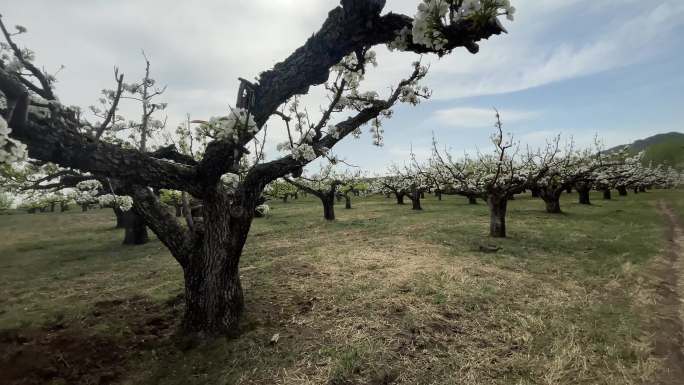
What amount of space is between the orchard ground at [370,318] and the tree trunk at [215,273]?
459 mm

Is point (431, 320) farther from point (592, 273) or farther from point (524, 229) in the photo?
point (524, 229)

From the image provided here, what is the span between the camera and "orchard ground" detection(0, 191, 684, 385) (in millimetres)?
5816

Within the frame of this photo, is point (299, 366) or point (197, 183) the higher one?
point (197, 183)

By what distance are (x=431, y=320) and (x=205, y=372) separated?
4778 millimetres

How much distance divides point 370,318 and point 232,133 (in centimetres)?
522

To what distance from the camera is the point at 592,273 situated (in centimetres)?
1098

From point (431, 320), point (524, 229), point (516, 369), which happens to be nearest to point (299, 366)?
point (431, 320)

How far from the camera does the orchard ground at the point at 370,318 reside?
582cm

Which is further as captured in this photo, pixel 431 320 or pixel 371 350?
pixel 431 320

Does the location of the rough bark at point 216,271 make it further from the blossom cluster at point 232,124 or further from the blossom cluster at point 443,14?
the blossom cluster at point 443,14

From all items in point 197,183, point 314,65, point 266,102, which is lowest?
point 197,183

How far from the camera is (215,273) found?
275 inches

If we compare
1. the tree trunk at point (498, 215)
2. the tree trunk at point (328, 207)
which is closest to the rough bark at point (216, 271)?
the tree trunk at point (498, 215)

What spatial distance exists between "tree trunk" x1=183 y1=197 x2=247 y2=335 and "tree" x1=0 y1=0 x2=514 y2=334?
21 mm
